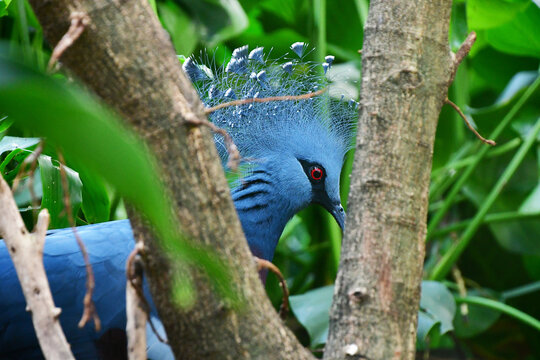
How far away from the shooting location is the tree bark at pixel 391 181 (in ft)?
2.05

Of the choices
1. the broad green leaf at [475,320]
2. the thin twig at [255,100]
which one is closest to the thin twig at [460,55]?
the thin twig at [255,100]

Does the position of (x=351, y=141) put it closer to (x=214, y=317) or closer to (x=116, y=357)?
(x=116, y=357)

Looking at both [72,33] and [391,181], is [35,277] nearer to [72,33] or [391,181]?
Answer: [72,33]

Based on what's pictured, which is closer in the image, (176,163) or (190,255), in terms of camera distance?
(190,255)

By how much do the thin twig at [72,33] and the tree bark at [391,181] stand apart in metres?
0.34

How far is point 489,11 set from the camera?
63.1 inches

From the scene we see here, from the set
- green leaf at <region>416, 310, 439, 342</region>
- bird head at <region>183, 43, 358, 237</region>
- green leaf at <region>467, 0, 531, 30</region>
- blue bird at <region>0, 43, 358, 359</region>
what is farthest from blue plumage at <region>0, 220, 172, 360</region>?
green leaf at <region>467, 0, 531, 30</region>

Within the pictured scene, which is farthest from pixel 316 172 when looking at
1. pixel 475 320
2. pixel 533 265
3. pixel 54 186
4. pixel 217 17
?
pixel 533 265

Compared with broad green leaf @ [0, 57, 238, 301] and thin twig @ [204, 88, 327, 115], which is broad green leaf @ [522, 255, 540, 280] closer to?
thin twig @ [204, 88, 327, 115]

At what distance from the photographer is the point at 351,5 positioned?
227 centimetres

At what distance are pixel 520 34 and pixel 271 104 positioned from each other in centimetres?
109

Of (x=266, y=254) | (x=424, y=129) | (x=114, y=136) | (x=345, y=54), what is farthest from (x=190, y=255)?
(x=345, y=54)

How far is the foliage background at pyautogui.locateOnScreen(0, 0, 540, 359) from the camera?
149cm

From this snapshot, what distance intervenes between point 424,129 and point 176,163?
31 centimetres
